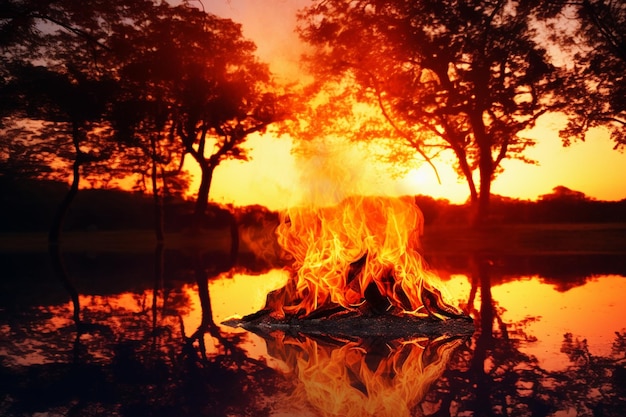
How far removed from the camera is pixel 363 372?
6656 mm

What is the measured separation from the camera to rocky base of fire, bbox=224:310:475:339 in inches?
348

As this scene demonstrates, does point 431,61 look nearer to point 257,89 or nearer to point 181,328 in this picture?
point 257,89

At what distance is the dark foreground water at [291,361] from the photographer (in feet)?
18.3

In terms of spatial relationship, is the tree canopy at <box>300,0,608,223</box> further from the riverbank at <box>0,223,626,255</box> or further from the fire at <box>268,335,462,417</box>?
the fire at <box>268,335,462,417</box>

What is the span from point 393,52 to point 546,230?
11.3 metres

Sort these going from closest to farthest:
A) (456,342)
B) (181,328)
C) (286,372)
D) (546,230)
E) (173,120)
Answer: (286,372) < (456,342) < (181,328) < (546,230) < (173,120)

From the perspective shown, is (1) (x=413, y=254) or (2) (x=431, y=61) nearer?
(1) (x=413, y=254)

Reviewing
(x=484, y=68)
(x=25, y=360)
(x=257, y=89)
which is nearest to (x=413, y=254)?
(x=25, y=360)

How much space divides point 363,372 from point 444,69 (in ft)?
78.3

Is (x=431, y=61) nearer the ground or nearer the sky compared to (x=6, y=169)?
nearer the sky

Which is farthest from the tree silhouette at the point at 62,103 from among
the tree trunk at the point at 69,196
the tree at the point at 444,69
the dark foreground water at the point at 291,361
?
the dark foreground water at the point at 291,361

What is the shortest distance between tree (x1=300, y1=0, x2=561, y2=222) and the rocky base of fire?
19.9 meters

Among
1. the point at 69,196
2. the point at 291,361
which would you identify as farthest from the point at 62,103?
the point at 291,361

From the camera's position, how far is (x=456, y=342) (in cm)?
811
